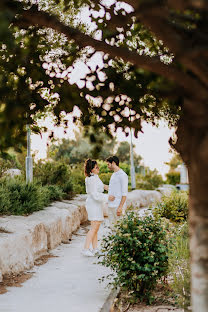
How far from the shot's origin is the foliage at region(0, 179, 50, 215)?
9016mm

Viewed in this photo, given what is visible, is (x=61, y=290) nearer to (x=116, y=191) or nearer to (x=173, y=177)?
(x=116, y=191)

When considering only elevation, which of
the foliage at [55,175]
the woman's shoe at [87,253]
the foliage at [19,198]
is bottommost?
the woman's shoe at [87,253]

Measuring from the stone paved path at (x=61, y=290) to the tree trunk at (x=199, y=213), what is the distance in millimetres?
3216

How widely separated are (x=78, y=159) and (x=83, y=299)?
39265mm

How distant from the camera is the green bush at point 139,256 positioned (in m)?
5.49

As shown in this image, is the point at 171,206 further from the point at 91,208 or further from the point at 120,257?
the point at 120,257

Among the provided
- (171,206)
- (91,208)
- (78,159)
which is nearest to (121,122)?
(91,208)

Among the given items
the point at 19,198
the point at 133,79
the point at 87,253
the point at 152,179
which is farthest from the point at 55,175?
the point at 152,179

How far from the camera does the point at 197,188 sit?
2.16 metres

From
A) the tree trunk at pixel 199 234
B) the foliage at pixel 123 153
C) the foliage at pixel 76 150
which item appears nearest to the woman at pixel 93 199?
the tree trunk at pixel 199 234

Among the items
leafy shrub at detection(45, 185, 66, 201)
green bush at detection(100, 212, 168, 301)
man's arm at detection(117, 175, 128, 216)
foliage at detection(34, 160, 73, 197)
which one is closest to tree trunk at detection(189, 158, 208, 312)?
green bush at detection(100, 212, 168, 301)

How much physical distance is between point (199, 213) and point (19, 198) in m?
8.35

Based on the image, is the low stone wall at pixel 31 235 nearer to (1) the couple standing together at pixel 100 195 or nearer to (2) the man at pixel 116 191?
(1) the couple standing together at pixel 100 195

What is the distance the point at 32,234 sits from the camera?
8.22 meters
